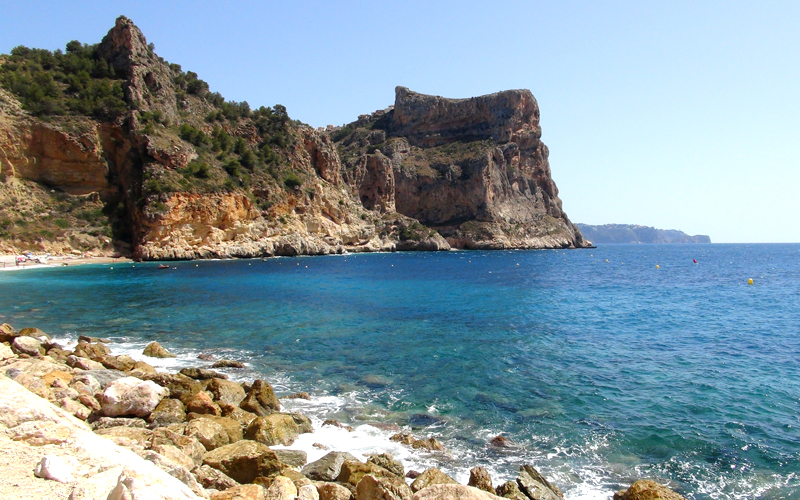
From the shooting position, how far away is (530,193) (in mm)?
135875

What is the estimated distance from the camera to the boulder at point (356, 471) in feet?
24.1

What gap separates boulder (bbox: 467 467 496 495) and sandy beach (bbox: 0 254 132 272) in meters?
51.0

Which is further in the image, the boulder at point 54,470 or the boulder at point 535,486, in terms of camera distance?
the boulder at point 535,486

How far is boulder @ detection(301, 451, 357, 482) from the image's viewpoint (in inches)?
310

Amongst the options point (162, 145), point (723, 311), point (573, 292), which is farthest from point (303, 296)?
point (162, 145)

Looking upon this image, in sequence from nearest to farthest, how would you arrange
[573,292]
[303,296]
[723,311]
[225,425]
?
[225,425]
[723,311]
[303,296]
[573,292]

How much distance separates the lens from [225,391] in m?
11.2

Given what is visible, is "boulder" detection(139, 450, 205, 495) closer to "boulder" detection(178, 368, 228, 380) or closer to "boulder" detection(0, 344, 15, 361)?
"boulder" detection(178, 368, 228, 380)

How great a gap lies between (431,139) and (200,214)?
8728 cm

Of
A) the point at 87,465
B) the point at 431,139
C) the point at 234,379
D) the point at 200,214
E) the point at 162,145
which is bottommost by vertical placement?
the point at 234,379

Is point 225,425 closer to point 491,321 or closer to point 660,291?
point 491,321

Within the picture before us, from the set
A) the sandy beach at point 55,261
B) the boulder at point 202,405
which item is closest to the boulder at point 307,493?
the boulder at point 202,405

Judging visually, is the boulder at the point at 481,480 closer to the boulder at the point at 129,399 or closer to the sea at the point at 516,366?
the sea at the point at 516,366

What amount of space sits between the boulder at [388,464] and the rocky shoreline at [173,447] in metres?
0.02
